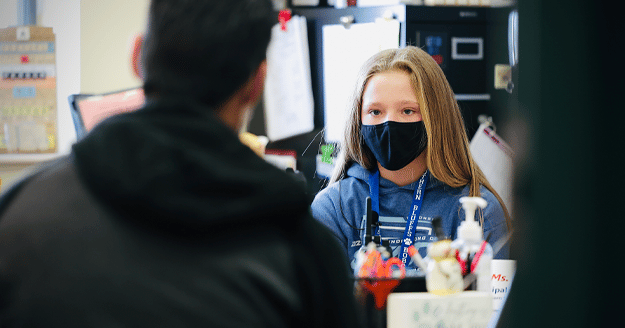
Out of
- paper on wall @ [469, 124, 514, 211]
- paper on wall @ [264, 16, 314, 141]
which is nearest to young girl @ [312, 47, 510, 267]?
paper on wall @ [469, 124, 514, 211]

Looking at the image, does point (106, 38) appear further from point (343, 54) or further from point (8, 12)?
point (343, 54)

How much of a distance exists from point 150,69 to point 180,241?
222mm

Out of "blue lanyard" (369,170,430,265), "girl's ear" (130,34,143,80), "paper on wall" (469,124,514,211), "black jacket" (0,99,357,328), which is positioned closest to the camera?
"black jacket" (0,99,357,328)

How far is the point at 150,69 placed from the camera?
0.72 m

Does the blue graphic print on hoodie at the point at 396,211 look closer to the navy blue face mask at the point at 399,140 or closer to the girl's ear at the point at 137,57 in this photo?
the navy blue face mask at the point at 399,140

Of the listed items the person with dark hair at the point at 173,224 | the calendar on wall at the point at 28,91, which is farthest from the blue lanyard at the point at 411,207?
the calendar on wall at the point at 28,91

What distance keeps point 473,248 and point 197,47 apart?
0.69 m

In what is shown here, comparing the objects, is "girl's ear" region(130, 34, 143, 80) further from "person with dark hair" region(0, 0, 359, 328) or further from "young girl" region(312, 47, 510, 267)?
"young girl" region(312, 47, 510, 267)

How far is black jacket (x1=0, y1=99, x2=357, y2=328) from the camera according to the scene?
62cm

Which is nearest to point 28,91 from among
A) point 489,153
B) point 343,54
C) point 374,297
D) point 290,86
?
point 290,86

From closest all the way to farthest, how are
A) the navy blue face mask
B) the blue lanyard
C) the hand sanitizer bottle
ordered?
1. the hand sanitizer bottle
2. the blue lanyard
3. the navy blue face mask

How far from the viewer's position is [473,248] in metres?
1.12

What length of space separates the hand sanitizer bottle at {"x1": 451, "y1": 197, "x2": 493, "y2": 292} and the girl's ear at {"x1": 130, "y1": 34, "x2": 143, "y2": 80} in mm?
643

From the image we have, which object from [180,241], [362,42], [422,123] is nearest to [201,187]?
[180,241]
